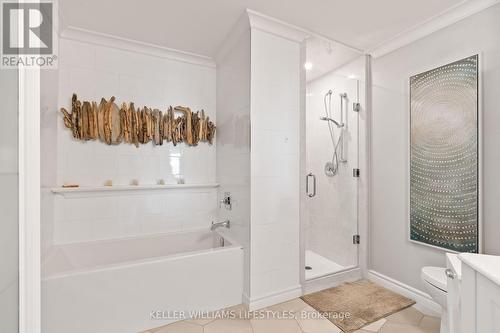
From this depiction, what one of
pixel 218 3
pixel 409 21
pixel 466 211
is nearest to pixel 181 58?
pixel 218 3

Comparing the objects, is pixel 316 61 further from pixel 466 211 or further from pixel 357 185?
pixel 466 211

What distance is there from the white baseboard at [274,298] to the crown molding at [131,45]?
2.52 metres

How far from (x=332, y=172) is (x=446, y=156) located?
124cm

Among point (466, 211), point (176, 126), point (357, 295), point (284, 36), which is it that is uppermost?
point (284, 36)

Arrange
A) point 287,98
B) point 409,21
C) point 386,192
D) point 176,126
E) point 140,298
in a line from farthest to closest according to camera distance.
Result: point 176,126
point 386,192
point 287,98
point 409,21
point 140,298

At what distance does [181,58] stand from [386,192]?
2.61 meters

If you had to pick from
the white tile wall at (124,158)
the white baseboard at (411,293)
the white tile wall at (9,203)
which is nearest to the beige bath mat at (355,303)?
the white baseboard at (411,293)

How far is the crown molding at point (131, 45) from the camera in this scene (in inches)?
90.4

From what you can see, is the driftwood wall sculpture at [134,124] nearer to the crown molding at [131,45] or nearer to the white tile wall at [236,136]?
the white tile wall at [236,136]

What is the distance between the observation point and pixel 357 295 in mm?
2303

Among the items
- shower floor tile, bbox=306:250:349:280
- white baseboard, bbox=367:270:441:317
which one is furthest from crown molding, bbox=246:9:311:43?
white baseboard, bbox=367:270:441:317

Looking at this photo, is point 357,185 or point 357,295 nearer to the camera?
point 357,295

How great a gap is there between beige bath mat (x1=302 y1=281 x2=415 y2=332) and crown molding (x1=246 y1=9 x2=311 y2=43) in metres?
2.39

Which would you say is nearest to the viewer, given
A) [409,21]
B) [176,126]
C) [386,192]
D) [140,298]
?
[140,298]
